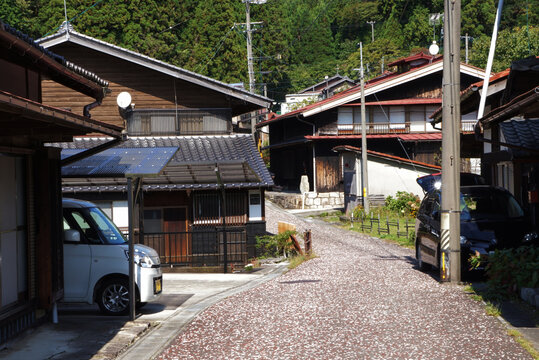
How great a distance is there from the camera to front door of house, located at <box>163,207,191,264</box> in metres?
20.0

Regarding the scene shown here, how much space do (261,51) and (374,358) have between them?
66685 millimetres

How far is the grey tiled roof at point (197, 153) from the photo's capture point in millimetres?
20828

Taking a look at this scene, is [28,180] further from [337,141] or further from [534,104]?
[337,141]

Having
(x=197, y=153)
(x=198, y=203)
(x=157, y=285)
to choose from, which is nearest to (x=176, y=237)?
(x=198, y=203)

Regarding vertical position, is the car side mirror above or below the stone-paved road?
above

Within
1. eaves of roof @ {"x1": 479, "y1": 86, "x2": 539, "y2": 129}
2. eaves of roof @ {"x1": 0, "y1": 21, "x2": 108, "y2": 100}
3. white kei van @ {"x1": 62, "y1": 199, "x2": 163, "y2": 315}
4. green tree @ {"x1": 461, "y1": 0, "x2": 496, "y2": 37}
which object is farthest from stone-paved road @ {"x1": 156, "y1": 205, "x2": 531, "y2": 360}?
green tree @ {"x1": 461, "y1": 0, "x2": 496, "y2": 37}

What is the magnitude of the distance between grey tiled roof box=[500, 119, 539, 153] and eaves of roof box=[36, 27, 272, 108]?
10986mm

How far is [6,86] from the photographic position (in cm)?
949

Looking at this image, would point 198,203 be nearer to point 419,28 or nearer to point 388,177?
point 388,177

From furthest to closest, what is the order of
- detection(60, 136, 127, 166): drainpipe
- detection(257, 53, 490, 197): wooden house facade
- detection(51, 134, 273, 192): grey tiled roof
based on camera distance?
detection(257, 53, 490, 197): wooden house facade, detection(51, 134, 273, 192): grey tiled roof, detection(60, 136, 127, 166): drainpipe

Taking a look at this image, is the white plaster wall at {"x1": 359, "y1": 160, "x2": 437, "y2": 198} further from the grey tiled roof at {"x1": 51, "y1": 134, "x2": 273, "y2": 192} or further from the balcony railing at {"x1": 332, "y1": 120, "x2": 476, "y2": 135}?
the grey tiled roof at {"x1": 51, "y1": 134, "x2": 273, "y2": 192}

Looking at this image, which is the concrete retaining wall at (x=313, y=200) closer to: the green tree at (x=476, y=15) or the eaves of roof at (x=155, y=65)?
the eaves of roof at (x=155, y=65)

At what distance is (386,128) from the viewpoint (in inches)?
1738

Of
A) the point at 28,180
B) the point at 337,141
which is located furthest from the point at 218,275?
the point at 337,141
